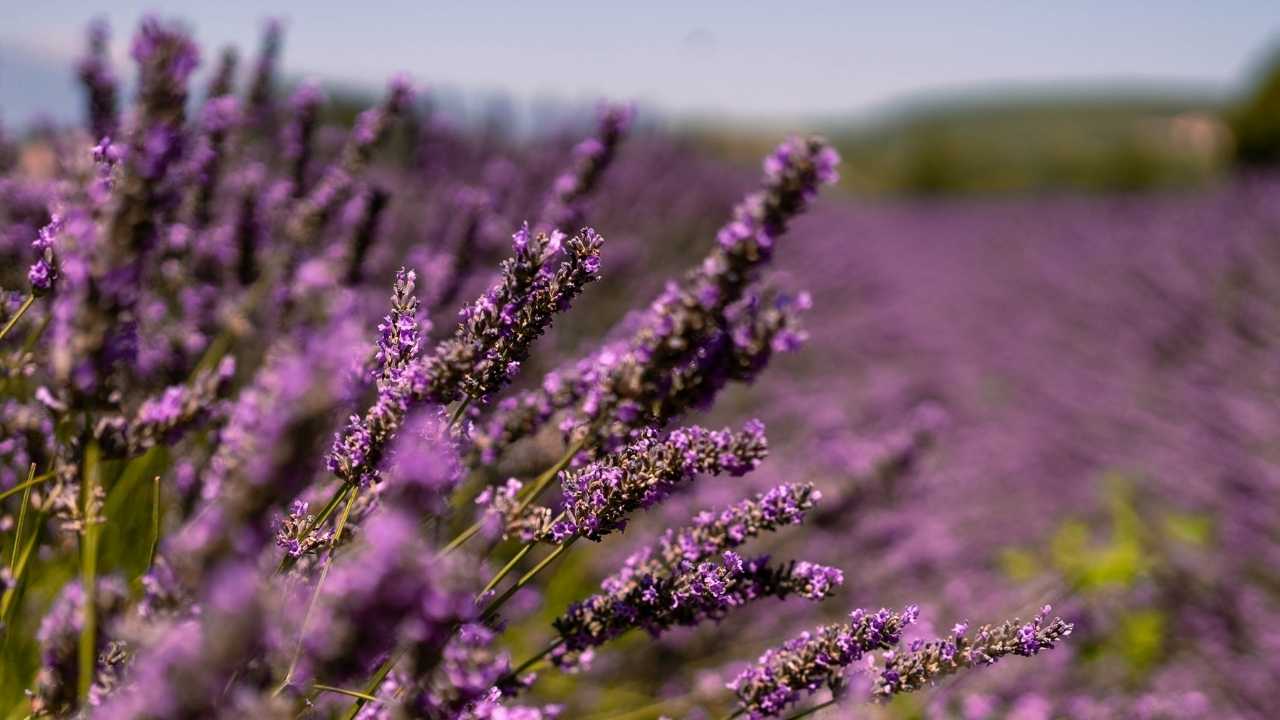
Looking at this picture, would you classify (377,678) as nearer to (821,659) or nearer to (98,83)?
(821,659)

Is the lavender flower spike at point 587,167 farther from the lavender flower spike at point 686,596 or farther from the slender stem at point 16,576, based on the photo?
the slender stem at point 16,576

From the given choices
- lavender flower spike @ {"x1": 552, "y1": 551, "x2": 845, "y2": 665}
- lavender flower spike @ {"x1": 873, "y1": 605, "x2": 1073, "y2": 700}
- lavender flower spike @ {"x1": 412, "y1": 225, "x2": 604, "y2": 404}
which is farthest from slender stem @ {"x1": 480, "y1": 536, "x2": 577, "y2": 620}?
lavender flower spike @ {"x1": 873, "y1": 605, "x2": 1073, "y2": 700}

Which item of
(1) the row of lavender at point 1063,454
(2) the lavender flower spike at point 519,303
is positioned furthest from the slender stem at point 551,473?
(1) the row of lavender at point 1063,454

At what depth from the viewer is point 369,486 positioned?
1326 millimetres

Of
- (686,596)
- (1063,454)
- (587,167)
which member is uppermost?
(1063,454)

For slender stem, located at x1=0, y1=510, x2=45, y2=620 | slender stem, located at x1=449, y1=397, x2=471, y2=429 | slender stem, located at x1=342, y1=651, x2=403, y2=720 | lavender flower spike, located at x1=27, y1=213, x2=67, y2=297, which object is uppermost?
lavender flower spike, located at x1=27, y1=213, x2=67, y2=297

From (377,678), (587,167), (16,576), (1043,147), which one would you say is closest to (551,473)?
(377,678)

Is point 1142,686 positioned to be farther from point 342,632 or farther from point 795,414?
point 342,632

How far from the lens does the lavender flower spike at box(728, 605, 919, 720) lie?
1248mm

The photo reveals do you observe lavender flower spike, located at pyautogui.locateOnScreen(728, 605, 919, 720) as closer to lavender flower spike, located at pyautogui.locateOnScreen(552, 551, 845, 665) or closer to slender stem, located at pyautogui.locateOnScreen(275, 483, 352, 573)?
lavender flower spike, located at pyautogui.locateOnScreen(552, 551, 845, 665)

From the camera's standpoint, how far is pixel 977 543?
207 inches

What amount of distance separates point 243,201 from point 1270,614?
4.29 metres

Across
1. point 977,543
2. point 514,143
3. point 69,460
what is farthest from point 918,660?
point 514,143

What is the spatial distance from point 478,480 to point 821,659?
105cm
